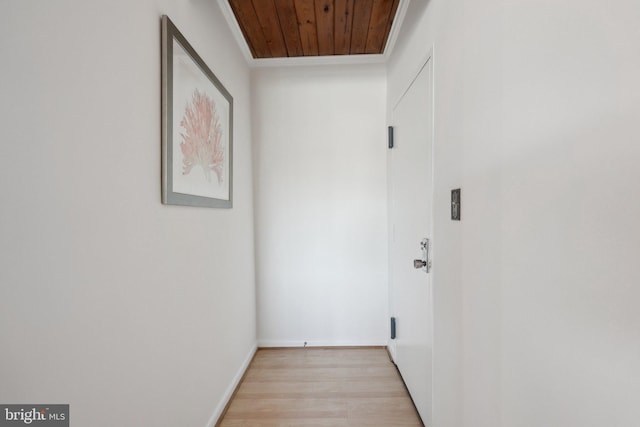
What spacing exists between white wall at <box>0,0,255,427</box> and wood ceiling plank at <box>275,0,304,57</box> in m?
0.62

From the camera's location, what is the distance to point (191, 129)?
131 centimetres

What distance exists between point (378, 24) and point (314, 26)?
444 millimetres

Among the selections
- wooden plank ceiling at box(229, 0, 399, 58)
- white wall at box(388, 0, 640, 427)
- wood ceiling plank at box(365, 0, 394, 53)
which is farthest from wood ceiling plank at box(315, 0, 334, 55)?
white wall at box(388, 0, 640, 427)

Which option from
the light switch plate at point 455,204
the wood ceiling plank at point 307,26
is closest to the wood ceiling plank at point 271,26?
the wood ceiling plank at point 307,26

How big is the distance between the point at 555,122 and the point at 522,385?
0.66 metres

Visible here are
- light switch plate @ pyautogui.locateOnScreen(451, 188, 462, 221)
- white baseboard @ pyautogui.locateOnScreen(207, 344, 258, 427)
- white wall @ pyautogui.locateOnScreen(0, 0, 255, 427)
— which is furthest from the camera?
white baseboard @ pyautogui.locateOnScreen(207, 344, 258, 427)

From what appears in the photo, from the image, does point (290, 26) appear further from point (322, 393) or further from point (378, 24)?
point (322, 393)

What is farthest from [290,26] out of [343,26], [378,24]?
[378,24]

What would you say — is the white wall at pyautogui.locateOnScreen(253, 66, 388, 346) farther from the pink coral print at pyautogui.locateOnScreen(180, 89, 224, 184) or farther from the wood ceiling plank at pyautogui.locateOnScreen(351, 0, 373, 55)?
the pink coral print at pyautogui.locateOnScreen(180, 89, 224, 184)

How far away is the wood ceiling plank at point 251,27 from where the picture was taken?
1774 mm

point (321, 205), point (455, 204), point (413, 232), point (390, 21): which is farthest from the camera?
point (321, 205)

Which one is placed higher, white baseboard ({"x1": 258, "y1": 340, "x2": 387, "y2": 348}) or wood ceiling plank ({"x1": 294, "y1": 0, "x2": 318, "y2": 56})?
wood ceiling plank ({"x1": 294, "y1": 0, "x2": 318, "y2": 56})

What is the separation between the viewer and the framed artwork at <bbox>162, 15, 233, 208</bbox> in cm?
112

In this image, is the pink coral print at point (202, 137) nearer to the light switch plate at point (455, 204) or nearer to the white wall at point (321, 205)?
the white wall at point (321, 205)
